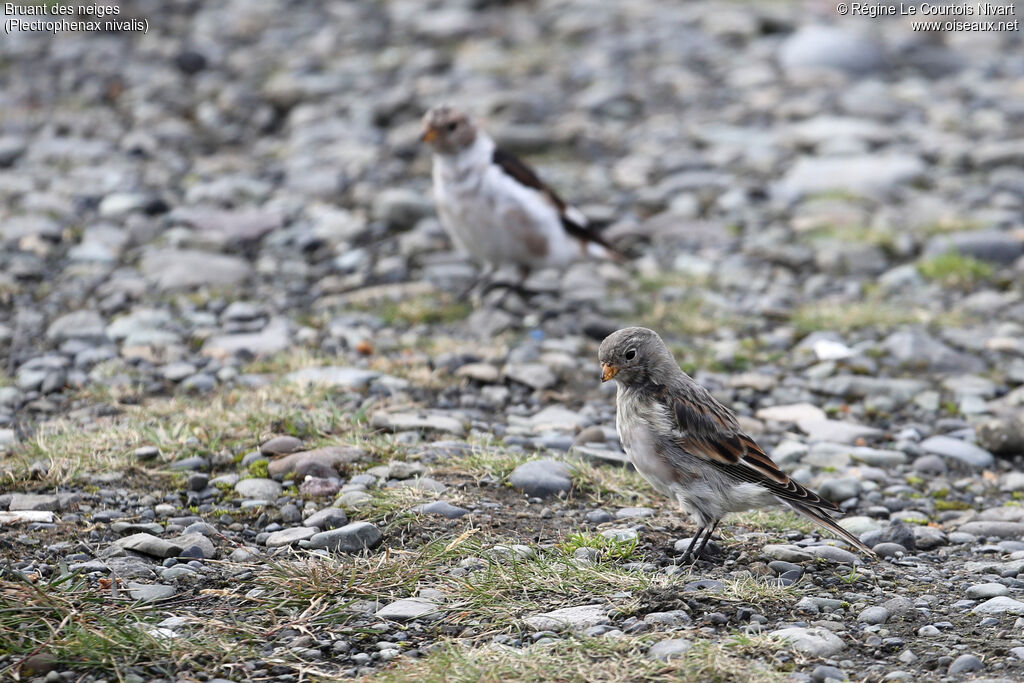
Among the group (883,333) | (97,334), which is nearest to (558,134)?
(883,333)

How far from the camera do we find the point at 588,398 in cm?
665

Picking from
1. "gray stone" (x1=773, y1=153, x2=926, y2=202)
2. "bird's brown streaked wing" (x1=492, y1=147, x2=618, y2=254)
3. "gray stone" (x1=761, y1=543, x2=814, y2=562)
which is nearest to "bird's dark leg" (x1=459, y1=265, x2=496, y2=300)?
"bird's brown streaked wing" (x1=492, y1=147, x2=618, y2=254)

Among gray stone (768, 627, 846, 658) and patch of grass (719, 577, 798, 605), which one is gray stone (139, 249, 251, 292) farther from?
gray stone (768, 627, 846, 658)

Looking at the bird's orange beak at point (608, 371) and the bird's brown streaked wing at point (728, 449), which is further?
the bird's orange beak at point (608, 371)

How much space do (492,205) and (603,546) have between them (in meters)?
3.99

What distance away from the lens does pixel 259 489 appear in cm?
498

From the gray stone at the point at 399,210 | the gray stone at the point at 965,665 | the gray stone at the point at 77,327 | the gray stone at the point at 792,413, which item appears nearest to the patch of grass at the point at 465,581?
the gray stone at the point at 965,665

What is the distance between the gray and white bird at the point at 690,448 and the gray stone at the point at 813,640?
0.70 m

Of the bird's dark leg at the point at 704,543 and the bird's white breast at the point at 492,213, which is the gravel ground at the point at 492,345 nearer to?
the bird's dark leg at the point at 704,543

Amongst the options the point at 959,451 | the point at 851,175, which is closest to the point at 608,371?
the point at 959,451

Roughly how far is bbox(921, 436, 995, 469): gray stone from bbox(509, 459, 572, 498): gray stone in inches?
81.7

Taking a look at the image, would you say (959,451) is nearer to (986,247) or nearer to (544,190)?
(986,247)

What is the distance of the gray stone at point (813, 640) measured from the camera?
12.4ft

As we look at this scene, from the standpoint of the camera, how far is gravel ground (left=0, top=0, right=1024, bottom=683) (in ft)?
13.2
